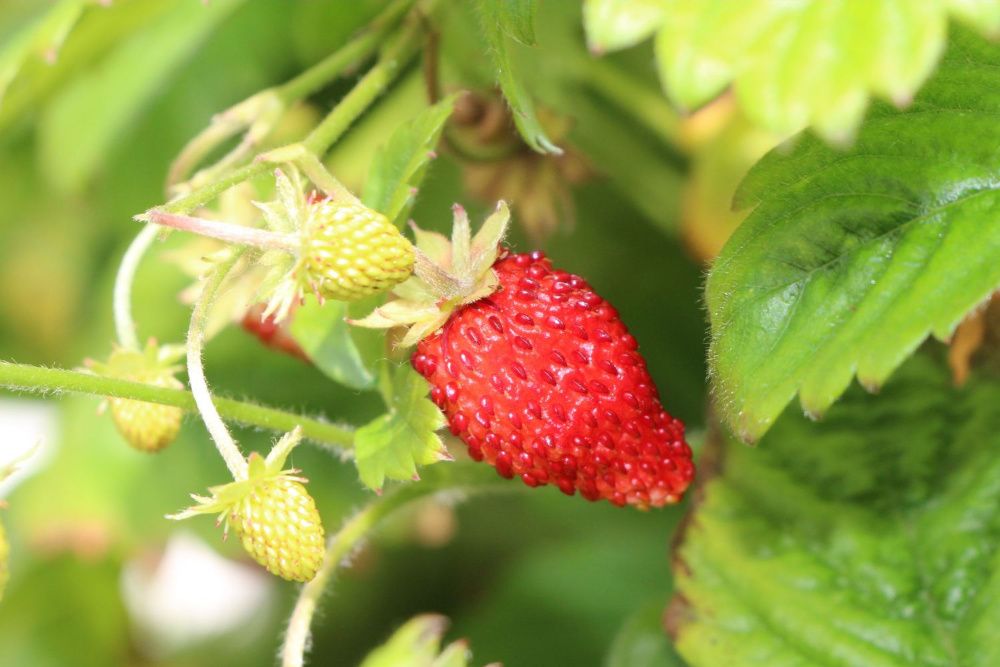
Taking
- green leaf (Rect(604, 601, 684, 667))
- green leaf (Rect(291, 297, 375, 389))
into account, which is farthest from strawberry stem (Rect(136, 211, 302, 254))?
green leaf (Rect(604, 601, 684, 667))

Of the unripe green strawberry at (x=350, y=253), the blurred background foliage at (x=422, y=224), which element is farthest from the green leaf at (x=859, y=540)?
the unripe green strawberry at (x=350, y=253)

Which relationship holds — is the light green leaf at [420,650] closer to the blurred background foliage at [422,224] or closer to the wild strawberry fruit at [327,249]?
the wild strawberry fruit at [327,249]

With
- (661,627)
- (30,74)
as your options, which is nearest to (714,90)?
(661,627)

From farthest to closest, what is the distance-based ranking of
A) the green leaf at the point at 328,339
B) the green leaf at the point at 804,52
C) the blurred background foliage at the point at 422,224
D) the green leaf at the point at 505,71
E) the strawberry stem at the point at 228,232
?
the blurred background foliage at the point at 422,224, the green leaf at the point at 328,339, the green leaf at the point at 505,71, the strawberry stem at the point at 228,232, the green leaf at the point at 804,52

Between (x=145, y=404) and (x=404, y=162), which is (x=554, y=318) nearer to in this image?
(x=404, y=162)

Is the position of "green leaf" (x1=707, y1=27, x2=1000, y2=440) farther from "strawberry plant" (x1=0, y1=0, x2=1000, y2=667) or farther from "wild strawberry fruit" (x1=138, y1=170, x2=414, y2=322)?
"wild strawberry fruit" (x1=138, y1=170, x2=414, y2=322)

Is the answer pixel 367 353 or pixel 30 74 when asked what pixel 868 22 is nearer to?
pixel 367 353
